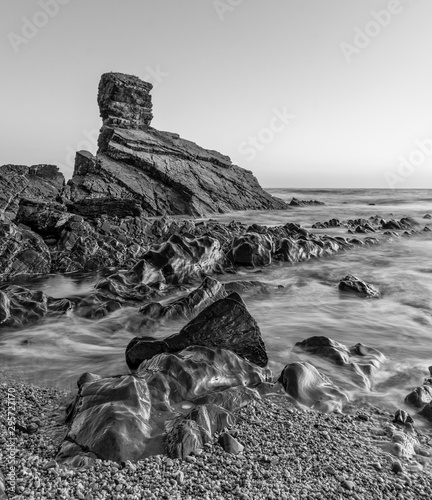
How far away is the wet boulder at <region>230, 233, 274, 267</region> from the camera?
8.41m

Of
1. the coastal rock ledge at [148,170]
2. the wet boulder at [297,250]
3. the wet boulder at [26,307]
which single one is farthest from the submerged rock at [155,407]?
the coastal rock ledge at [148,170]

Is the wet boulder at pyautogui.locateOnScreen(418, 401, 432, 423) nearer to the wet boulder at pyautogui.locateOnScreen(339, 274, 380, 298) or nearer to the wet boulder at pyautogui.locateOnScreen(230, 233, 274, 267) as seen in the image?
the wet boulder at pyautogui.locateOnScreen(339, 274, 380, 298)

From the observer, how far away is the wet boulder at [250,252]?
27.6 feet

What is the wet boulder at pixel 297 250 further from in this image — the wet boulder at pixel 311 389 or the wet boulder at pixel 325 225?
the wet boulder at pixel 325 225

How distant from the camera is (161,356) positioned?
3064 millimetres

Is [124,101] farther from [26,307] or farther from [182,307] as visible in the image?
[182,307]

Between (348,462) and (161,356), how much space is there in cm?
157

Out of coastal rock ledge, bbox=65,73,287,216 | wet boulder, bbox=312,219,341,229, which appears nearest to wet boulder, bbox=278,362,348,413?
coastal rock ledge, bbox=65,73,287,216

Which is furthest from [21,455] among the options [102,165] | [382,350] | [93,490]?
[102,165]

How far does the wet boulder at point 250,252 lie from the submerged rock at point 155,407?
5.21 m

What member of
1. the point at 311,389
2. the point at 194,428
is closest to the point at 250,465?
the point at 194,428

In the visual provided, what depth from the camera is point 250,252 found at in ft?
27.8

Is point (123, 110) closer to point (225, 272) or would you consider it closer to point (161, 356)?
point (225, 272)

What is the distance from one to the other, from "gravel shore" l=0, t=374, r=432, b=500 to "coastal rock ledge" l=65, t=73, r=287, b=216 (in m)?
13.9
